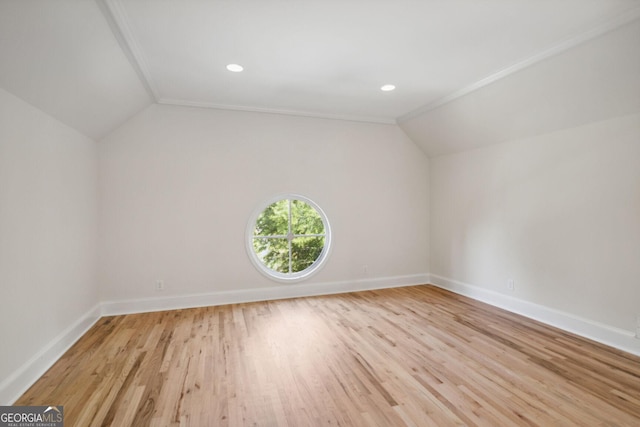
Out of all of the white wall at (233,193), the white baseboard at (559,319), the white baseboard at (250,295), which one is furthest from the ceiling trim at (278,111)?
the white baseboard at (559,319)

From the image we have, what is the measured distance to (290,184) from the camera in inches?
166

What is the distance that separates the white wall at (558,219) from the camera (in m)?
2.66

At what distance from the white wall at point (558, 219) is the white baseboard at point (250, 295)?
932mm

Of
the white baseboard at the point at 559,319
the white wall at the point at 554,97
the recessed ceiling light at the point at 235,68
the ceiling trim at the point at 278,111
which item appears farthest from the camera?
the ceiling trim at the point at 278,111

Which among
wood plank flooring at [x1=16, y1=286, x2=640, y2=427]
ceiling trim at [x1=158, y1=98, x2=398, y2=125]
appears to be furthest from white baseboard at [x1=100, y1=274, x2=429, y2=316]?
ceiling trim at [x1=158, y1=98, x2=398, y2=125]

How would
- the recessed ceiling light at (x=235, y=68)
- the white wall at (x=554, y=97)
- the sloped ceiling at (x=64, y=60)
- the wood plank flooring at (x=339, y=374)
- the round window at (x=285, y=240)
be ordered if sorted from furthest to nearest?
the round window at (x=285, y=240), the recessed ceiling light at (x=235, y=68), the white wall at (x=554, y=97), the wood plank flooring at (x=339, y=374), the sloped ceiling at (x=64, y=60)

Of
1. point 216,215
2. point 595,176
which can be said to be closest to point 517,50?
point 595,176

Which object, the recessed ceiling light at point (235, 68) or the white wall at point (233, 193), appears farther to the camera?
the white wall at point (233, 193)

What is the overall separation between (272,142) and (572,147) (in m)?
3.28

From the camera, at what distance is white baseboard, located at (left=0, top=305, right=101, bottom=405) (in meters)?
1.92

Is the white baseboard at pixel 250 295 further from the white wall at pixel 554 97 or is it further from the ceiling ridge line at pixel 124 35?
the ceiling ridge line at pixel 124 35

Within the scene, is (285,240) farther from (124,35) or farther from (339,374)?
(124,35)

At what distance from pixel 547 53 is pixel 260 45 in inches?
90.7

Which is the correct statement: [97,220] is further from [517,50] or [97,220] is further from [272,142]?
[517,50]
